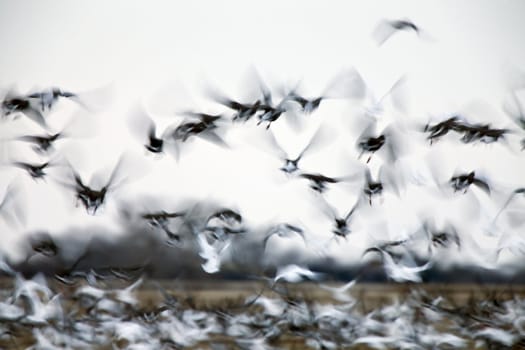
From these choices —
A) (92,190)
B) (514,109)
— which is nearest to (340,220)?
(514,109)

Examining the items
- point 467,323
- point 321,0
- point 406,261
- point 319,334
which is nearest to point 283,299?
point 319,334

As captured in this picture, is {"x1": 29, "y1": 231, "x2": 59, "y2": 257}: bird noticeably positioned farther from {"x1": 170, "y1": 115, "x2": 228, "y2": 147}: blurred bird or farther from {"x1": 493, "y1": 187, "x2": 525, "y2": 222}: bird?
{"x1": 493, "y1": 187, "x2": 525, "y2": 222}: bird

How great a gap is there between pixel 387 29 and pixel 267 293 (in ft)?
4.46

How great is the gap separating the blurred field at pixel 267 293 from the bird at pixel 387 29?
45.9 inches

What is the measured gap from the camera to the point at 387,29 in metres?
3.59

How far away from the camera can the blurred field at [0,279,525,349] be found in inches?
143

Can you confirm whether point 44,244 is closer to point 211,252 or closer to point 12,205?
point 12,205

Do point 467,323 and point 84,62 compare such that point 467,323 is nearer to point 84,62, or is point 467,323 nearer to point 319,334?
point 319,334

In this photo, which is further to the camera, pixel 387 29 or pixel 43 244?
pixel 43 244

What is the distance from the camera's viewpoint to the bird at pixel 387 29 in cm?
357

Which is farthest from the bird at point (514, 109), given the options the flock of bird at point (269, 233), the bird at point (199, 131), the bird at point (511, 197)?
the bird at point (199, 131)

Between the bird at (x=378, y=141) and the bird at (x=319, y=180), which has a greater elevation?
the bird at (x=378, y=141)

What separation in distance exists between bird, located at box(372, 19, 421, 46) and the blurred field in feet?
3.82

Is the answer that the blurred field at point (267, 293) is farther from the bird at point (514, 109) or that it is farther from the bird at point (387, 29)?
the bird at point (387, 29)
